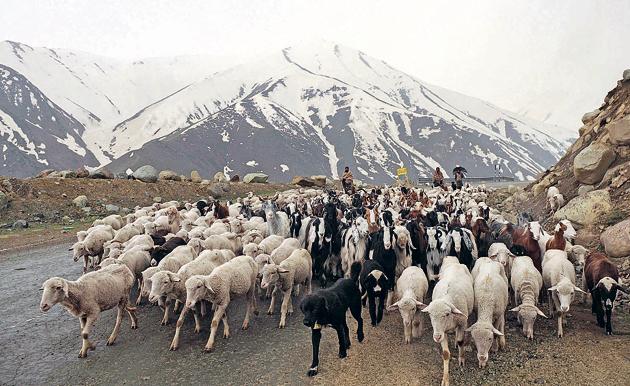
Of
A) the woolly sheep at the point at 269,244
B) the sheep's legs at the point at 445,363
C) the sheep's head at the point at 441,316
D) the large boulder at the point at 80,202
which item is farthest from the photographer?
the large boulder at the point at 80,202

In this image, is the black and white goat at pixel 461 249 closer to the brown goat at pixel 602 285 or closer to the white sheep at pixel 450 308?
the white sheep at pixel 450 308

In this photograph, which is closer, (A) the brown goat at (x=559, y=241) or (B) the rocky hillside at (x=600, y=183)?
(A) the brown goat at (x=559, y=241)

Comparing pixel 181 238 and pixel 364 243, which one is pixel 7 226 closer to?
pixel 181 238

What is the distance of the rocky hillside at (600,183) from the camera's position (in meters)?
14.1

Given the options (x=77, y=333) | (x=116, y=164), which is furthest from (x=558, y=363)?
(x=116, y=164)

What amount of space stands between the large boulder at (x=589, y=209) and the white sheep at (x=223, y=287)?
11844mm

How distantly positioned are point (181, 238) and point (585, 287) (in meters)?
11.1

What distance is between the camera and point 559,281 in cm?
914

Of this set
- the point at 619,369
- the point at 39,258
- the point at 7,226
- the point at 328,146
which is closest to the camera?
the point at 619,369

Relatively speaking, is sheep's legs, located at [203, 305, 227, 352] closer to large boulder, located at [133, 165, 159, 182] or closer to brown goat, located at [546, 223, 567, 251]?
brown goat, located at [546, 223, 567, 251]

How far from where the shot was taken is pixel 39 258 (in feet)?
59.0

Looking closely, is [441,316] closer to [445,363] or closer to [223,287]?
[445,363]

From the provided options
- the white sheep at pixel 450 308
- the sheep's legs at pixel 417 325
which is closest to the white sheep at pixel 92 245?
the sheep's legs at pixel 417 325

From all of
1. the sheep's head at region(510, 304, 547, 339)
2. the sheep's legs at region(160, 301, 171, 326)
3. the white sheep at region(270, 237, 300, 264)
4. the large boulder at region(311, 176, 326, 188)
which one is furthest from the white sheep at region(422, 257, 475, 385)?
the large boulder at region(311, 176, 326, 188)
